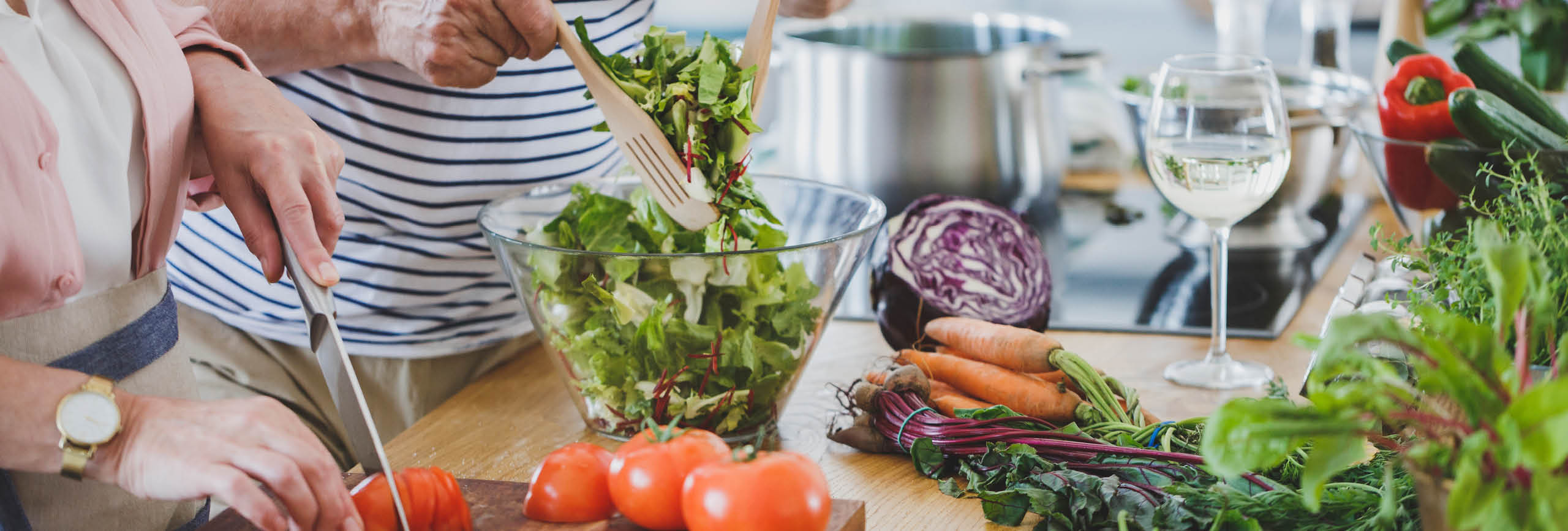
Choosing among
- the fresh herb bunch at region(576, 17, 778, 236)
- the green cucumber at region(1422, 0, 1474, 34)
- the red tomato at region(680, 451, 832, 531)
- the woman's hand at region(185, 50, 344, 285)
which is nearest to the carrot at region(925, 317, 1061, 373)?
the fresh herb bunch at region(576, 17, 778, 236)

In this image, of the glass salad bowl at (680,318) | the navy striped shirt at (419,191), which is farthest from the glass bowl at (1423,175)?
the navy striped shirt at (419,191)

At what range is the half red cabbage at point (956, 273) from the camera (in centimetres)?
123

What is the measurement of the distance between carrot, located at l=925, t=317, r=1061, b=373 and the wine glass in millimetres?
189

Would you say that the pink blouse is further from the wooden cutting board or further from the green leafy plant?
the green leafy plant

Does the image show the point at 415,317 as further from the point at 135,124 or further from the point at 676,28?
A: the point at 676,28

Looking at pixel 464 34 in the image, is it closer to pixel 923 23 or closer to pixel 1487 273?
pixel 1487 273

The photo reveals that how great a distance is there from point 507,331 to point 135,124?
1.82ft

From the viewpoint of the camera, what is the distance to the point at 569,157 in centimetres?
130

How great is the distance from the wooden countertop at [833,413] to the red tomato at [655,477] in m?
0.16

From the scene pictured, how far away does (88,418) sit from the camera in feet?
2.26

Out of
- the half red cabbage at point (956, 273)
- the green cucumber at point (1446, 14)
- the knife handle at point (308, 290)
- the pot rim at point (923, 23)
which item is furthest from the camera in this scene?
the green cucumber at point (1446, 14)

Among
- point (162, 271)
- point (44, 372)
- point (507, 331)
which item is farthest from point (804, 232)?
point (44, 372)

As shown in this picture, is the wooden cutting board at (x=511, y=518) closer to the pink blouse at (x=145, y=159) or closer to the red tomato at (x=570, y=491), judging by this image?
the red tomato at (x=570, y=491)

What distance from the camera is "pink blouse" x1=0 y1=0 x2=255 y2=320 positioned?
0.73 m
